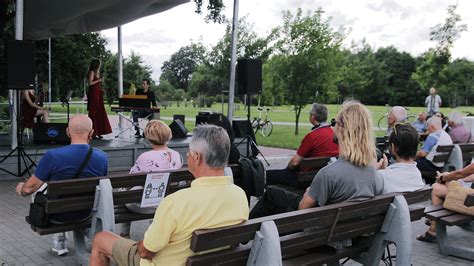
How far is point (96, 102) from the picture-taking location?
10180 mm

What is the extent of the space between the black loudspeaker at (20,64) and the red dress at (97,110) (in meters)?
2.74

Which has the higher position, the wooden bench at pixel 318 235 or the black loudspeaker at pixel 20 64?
the black loudspeaker at pixel 20 64

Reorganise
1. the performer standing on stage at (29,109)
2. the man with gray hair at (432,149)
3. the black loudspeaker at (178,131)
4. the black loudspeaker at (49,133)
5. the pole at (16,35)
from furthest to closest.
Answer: the black loudspeaker at (178,131) → the performer standing on stage at (29,109) → the black loudspeaker at (49,133) → the pole at (16,35) → the man with gray hair at (432,149)

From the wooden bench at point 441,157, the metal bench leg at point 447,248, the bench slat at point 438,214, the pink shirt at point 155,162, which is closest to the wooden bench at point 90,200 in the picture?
the pink shirt at point 155,162

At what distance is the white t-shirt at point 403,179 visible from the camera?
3656 mm

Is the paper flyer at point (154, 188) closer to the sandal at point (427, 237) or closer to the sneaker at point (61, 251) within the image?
the sneaker at point (61, 251)

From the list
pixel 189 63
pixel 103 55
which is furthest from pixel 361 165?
pixel 189 63

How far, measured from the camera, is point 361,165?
2996 mm

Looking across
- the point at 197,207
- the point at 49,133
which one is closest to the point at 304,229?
the point at 197,207

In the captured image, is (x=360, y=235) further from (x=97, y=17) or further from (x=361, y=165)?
(x=97, y=17)

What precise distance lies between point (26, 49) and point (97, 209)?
16.2 feet

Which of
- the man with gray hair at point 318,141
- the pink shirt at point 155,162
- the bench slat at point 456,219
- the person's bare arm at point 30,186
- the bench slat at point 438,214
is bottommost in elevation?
the bench slat at point 456,219

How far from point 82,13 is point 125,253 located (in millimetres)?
10167

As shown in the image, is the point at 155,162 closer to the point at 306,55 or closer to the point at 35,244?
the point at 35,244
